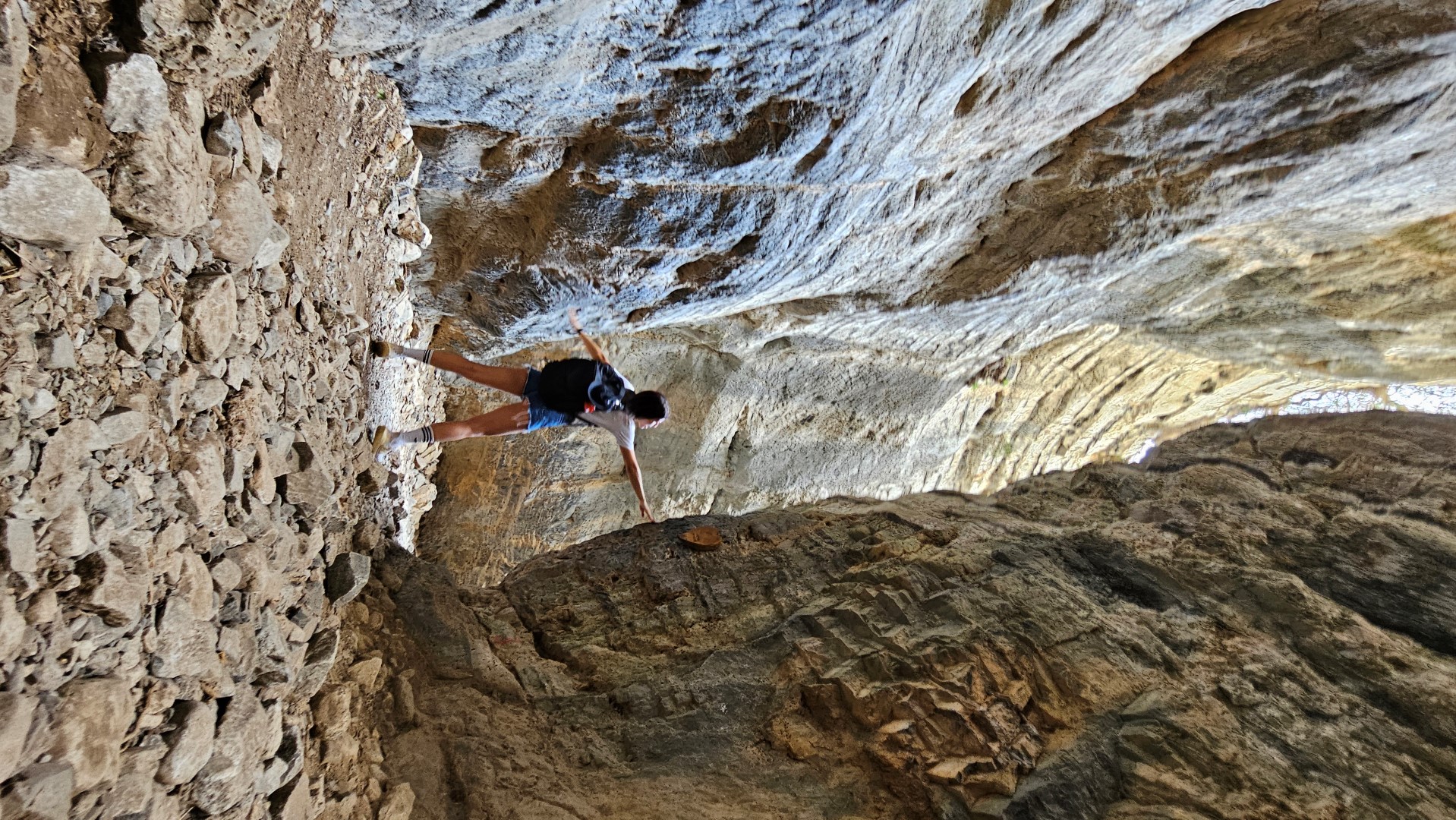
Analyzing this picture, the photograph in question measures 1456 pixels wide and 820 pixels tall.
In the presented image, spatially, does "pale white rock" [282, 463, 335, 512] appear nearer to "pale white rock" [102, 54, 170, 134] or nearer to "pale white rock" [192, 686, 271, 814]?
"pale white rock" [192, 686, 271, 814]

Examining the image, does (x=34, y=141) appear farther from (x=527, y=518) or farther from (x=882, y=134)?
(x=527, y=518)

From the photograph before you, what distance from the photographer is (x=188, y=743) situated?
205cm

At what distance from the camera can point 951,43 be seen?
12.7 ft

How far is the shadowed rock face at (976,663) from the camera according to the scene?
2.90 metres

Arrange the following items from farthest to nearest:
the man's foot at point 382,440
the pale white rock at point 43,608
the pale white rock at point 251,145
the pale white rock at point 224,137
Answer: the man's foot at point 382,440 < the pale white rock at point 251,145 < the pale white rock at point 224,137 < the pale white rock at point 43,608

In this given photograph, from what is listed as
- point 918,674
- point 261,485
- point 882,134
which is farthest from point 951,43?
point 261,485

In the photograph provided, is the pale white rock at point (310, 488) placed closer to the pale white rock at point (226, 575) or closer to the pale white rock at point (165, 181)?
the pale white rock at point (226, 575)

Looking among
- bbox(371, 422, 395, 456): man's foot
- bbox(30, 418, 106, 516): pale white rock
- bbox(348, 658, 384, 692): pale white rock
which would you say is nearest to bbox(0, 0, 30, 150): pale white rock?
bbox(30, 418, 106, 516): pale white rock

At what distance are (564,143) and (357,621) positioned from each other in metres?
2.59

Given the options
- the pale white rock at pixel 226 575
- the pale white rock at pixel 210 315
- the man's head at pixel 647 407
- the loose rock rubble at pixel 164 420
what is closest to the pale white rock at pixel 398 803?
the loose rock rubble at pixel 164 420

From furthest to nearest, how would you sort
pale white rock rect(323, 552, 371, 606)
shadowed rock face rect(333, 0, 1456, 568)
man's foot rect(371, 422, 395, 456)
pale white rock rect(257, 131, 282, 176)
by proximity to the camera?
man's foot rect(371, 422, 395, 456), shadowed rock face rect(333, 0, 1456, 568), pale white rock rect(323, 552, 371, 606), pale white rock rect(257, 131, 282, 176)

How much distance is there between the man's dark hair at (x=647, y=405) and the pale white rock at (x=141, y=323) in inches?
94.0

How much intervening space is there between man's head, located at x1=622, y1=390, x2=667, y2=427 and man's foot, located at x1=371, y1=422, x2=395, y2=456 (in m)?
1.17

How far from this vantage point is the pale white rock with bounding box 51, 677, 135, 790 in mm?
1670
